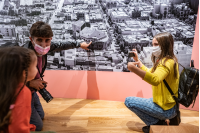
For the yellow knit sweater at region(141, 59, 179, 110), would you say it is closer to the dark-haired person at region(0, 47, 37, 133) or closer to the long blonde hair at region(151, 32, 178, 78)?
the long blonde hair at region(151, 32, 178, 78)

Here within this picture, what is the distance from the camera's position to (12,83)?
0.94 meters

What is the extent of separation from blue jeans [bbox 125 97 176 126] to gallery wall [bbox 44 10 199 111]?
2.34ft

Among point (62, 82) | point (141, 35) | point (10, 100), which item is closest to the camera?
point (10, 100)

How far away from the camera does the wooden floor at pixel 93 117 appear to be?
195 centimetres

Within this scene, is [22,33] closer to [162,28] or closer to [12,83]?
[12,83]

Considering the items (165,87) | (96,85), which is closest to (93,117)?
(96,85)

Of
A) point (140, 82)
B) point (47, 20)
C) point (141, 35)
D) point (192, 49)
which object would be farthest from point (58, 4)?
point (192, 49)

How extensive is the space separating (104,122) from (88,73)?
0.90m

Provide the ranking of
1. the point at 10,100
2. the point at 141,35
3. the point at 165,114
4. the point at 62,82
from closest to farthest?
the point at 10,100 < the point at 165,114 < the point at 141,35 < the point at 62,82

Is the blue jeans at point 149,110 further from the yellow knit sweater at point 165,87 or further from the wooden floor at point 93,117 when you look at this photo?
the wooden floor at point 93,117

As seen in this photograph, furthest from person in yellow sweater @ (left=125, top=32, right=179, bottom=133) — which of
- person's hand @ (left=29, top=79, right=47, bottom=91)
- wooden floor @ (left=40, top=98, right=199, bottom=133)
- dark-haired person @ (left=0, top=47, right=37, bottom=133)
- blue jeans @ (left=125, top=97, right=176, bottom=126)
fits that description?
person's hand @ (left=29, top=79, right=47, bottom=91)

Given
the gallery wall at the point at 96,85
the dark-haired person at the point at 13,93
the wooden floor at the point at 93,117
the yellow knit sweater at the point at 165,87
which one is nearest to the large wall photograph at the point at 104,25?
the gallery wall at the point at 96,85

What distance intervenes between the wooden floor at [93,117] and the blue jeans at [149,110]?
0.30 meters

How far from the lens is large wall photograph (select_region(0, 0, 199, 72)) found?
83.2 inches
